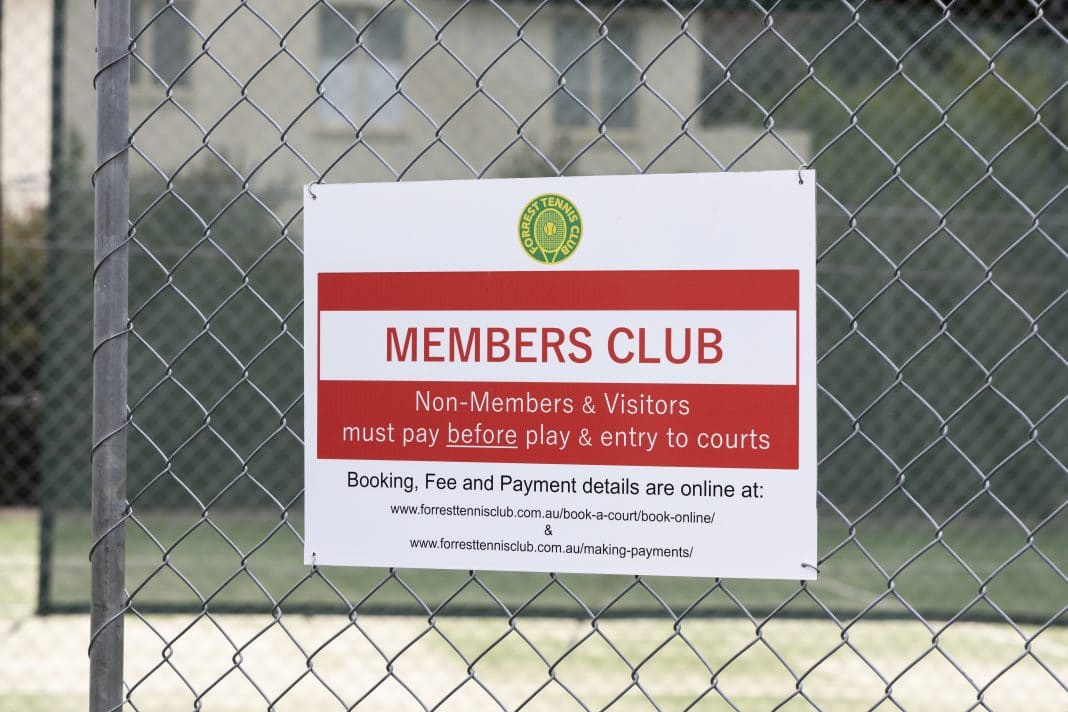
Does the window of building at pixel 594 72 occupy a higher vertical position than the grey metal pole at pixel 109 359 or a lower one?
higher

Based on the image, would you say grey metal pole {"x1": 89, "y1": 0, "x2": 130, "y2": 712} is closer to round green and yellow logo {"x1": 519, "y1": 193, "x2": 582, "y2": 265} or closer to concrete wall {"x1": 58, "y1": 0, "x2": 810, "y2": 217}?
round green and yellow logo {"x1": 519, "y1": 193, "x2": 582, "y2": 265}

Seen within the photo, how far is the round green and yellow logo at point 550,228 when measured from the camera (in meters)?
1.11

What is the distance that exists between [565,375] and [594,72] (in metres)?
4.21

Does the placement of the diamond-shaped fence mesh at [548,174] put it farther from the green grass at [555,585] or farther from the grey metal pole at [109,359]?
the grey metal pole at [109,359]

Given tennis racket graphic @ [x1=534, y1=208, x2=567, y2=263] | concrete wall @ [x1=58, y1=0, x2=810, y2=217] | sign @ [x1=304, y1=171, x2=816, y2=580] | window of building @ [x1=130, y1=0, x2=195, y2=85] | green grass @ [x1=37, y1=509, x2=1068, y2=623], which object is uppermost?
window of building @ [x1=130, y1=0, x2=195, y2=85]

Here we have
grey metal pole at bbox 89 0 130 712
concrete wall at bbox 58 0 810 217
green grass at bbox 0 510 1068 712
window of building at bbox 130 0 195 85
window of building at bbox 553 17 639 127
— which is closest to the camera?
grey metal pole at bbox 89 0 130 712

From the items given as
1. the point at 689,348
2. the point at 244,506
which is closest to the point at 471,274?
the point at 689,348

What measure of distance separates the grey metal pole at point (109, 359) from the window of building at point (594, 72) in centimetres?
361

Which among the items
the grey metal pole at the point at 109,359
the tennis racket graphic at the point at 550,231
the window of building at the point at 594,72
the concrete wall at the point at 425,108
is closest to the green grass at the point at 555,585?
the concrete wall at the point at 425,108

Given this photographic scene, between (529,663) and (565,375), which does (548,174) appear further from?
(565,375)

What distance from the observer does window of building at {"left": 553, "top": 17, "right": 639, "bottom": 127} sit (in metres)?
4.80

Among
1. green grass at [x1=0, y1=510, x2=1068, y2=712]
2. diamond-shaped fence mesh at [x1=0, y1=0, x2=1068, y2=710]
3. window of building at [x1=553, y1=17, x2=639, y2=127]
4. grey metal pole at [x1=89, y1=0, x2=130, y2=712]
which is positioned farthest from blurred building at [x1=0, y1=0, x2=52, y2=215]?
grey metal pole at [x1=89, y1=0, x2=130, y2=712]

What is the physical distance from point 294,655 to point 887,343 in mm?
3118

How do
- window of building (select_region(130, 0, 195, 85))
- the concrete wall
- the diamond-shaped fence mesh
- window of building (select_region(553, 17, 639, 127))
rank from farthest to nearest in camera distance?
window of building (select_region(130, 0, 195, 85)), window of building (select_region(553, 17, 639, 127)), the concrete wall, the diamond-shaped fence mesh
